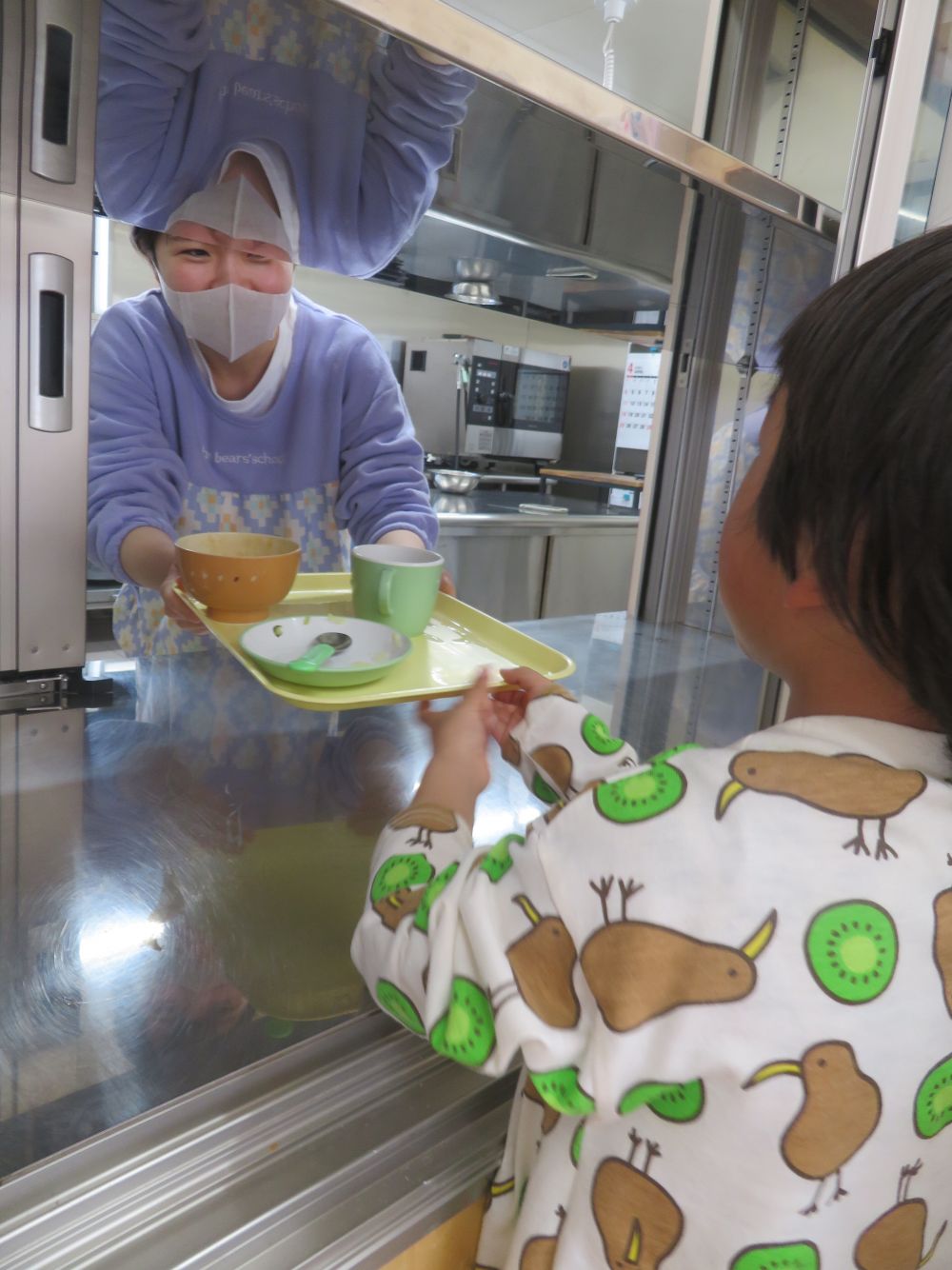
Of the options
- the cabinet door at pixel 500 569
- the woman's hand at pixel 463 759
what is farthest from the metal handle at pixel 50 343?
the cabinet door at pixel 500 569

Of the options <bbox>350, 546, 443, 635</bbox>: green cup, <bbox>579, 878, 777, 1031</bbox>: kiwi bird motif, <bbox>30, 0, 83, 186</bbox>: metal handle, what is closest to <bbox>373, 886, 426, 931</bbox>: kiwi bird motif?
<bbox>579, 878, 777, 1031</bbox>: kiwi bird motif

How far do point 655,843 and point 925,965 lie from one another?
0.44 ft

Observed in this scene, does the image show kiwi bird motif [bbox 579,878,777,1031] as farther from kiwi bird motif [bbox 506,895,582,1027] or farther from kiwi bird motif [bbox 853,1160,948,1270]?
kiwi bird motif [bbox 853,1160,948,1270]

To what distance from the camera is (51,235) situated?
0.68m

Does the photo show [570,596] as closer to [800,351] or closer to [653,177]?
[653,177]

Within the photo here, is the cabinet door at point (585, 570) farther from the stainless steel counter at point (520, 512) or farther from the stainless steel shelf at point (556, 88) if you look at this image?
the stainless steel shelf at point (556, 88)

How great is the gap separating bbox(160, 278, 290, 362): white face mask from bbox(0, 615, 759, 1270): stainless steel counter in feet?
1.58

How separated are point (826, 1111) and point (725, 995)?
0.25ft

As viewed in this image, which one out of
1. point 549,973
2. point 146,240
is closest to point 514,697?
point 549,973

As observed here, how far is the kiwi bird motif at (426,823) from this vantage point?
498mm

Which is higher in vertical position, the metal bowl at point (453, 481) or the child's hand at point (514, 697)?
the metal bowl at point (453, 481)

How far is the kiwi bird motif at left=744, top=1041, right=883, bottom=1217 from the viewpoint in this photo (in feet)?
1.22

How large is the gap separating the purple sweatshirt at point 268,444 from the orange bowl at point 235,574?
0.16m

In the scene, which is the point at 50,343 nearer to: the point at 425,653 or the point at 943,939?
the point at 425,653
